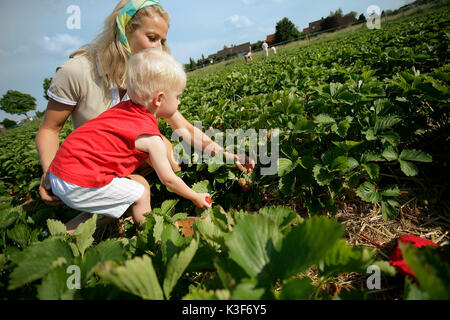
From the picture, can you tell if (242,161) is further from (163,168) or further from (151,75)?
(151,75)

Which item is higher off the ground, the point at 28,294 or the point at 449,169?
the point at 28,294

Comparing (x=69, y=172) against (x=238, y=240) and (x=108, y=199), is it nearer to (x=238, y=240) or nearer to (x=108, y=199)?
(x=108, y=199)

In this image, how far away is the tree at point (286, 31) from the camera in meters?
47.5

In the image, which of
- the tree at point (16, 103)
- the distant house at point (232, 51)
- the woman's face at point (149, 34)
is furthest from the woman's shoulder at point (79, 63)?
the tree at point (16, 103)

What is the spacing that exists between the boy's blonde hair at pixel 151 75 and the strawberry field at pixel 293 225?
0.64m

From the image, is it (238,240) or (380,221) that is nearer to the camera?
(238,240)

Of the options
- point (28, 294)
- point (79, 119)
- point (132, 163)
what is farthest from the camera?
point (79, 119)

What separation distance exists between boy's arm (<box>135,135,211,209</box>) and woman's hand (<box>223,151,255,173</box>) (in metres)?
0.37

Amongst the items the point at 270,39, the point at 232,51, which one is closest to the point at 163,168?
the point at 270,39

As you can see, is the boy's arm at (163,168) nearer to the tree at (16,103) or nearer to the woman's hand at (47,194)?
the woman's hand at (47,194)

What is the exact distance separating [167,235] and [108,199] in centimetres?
95

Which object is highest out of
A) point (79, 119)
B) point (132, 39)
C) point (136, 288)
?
point (132, 39)
